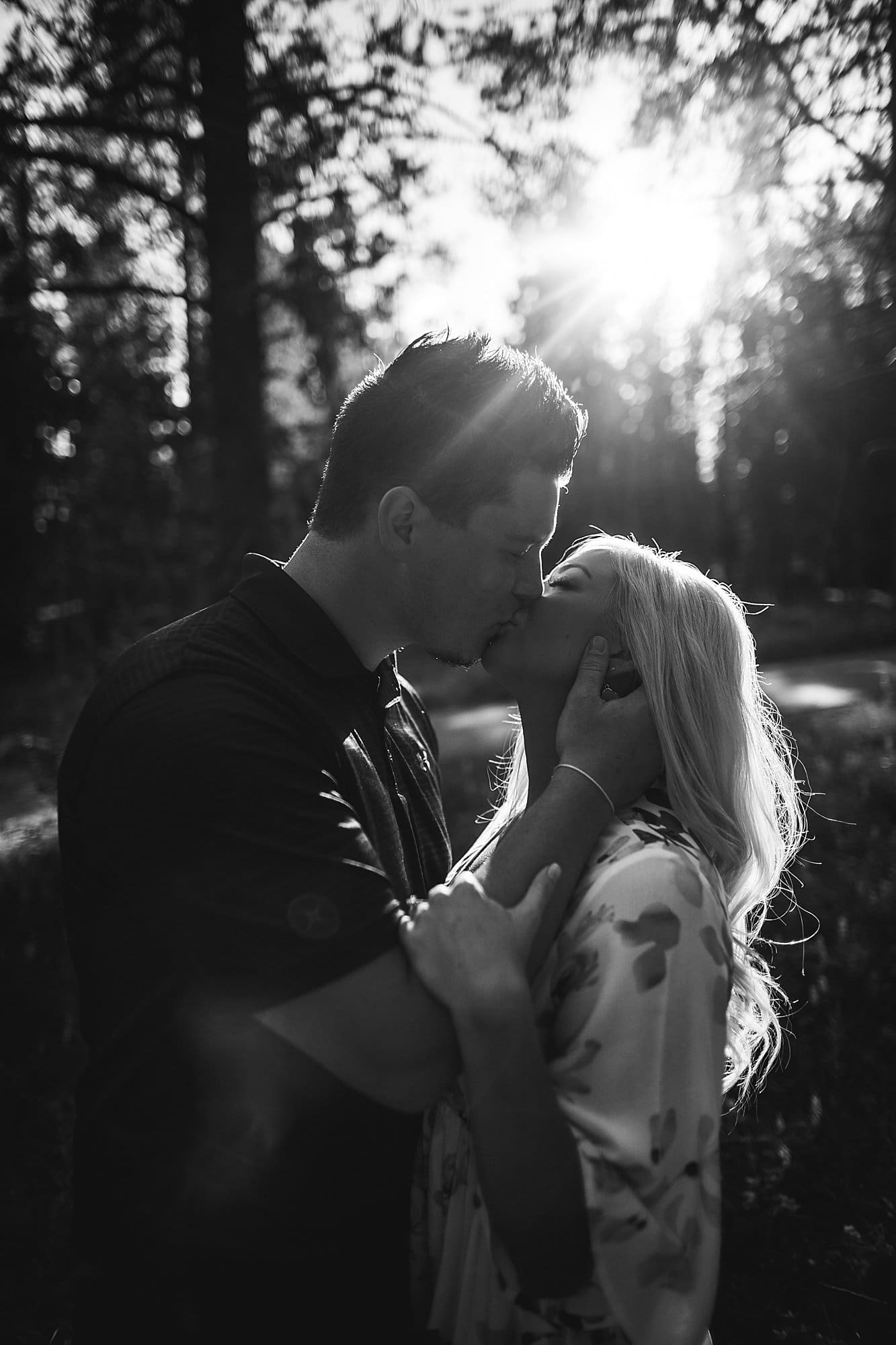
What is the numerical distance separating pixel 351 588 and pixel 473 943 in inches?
35.9

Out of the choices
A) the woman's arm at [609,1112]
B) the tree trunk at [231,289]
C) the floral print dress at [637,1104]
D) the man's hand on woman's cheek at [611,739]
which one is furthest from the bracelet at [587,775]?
the tree trunk at [231,289]

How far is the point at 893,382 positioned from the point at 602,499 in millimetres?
21324

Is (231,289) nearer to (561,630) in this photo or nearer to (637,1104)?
(561,630)

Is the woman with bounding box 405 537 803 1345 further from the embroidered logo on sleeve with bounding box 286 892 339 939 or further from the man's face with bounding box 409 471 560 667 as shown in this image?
the man's face with bounding box 409 471 560 667

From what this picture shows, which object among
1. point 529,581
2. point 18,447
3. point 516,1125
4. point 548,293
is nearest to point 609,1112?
point 516,1125

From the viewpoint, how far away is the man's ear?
2170mm

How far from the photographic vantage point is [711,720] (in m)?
2.16

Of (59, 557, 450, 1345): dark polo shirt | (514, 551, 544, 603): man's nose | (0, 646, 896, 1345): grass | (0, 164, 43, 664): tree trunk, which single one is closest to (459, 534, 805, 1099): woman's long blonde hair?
(514, 551, 544, 603): man's nose

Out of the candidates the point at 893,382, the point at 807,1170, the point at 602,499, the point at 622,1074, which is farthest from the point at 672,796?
the point at 602,499

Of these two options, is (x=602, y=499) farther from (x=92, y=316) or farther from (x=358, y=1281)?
(x=358, y=1281)

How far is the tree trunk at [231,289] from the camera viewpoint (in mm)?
5371

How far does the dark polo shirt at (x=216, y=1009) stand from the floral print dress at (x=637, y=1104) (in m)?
0.30

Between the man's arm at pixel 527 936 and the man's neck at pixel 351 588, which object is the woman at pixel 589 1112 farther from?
the man's neck at pixel 351 588

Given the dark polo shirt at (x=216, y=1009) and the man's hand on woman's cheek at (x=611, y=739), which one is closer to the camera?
the dark polo shirt at (x=216, y=1009)
